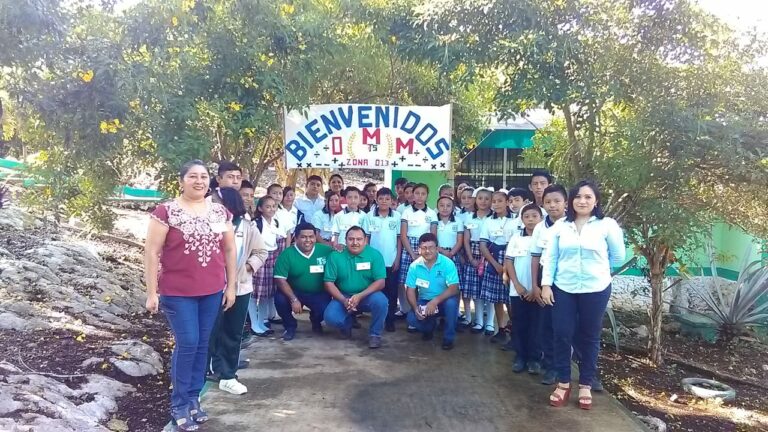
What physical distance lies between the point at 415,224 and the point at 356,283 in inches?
32.9

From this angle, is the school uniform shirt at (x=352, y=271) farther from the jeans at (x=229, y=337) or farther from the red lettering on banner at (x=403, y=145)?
the jeans at (x=229, y=337)

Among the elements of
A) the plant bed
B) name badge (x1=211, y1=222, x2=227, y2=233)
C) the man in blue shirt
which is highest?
name badge (x1=211, y1=222, x2=227, y2=233)

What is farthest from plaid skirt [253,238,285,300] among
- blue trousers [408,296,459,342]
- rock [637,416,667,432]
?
rock [637,416,667,432]

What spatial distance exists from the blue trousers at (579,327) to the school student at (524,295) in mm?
596

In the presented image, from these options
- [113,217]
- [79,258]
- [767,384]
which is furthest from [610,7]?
[79,258]

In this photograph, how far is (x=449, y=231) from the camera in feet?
19.5

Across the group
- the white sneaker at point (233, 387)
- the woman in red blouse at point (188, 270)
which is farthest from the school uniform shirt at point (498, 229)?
the woman in red blouse at point (188, 270)

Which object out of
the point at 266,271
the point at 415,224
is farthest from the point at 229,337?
the point at 415,224

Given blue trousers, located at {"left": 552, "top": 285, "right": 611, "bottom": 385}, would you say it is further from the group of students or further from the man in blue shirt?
the man in blue shirt

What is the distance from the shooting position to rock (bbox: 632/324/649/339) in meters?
7.99

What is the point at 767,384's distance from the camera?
6887 millimetres

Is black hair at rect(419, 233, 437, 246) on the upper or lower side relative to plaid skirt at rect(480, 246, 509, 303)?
upper

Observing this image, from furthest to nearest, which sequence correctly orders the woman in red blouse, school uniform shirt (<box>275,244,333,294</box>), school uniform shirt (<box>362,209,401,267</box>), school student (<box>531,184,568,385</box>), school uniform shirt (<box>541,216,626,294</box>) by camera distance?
1. school uniform shirt (<box>362,209,401,267</box>)
2. school uniform shirt (<box>275,244,333,294</box>)
3. school student (<box>531,184,568,385</box>)
4. school uniform shirt (<box>541,216,626,294</box>)
5. the woman in red blouse

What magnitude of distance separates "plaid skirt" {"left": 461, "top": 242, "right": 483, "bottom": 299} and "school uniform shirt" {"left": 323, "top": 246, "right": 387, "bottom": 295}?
0.80m
